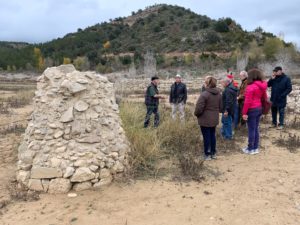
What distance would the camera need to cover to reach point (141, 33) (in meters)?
62.3

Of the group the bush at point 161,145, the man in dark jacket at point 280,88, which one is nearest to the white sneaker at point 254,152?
the bush at point 161,145

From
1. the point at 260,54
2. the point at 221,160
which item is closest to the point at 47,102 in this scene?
the point at 221,160

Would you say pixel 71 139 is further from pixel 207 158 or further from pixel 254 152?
pixel 254 152

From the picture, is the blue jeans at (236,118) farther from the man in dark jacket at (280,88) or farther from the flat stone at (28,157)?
the flat stone at (28,157)

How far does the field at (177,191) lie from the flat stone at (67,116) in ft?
3.80

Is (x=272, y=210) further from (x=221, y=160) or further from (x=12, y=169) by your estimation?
(x=12, y=169)

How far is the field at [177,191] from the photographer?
14.5 feet

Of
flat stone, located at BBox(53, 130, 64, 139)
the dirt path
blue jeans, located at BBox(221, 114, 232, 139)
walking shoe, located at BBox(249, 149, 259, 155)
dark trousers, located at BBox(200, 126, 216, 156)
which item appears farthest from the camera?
blue jeans, located at BBox(221, 114, 232, 139)

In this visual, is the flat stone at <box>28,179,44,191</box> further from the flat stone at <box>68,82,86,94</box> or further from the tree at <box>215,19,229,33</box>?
the tree at <box>215,19,229,33</box>

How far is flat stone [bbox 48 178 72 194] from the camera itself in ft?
16.7

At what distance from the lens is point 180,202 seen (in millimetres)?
4801

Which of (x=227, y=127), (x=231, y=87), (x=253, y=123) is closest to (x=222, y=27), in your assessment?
(x=227, y=127)

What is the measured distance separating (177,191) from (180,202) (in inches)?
14.4

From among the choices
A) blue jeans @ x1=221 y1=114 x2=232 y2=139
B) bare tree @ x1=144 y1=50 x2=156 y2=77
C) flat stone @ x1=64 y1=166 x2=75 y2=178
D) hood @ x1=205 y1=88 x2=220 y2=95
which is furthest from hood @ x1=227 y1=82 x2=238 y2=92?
bare tree @ x1=144 y1=50 x2=156 y2=77
